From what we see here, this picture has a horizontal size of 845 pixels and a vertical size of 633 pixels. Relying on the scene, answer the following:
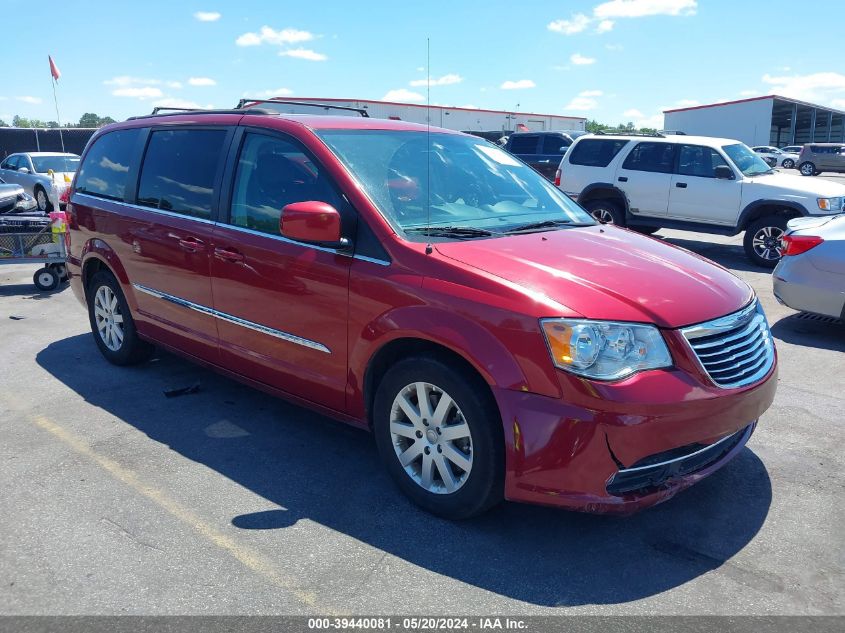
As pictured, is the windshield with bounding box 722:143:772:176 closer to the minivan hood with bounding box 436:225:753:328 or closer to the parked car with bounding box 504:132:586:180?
the parked car with bounding box 504:132:586:180

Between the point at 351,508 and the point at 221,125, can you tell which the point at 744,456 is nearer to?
the point at 351,508

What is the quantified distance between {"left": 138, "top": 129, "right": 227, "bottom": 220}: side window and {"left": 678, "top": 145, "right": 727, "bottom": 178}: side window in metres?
8.98

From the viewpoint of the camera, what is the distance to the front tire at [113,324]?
5.64m

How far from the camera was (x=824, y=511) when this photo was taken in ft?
11.5

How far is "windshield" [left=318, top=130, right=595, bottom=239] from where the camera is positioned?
3.87m

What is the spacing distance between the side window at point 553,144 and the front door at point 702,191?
322 inches

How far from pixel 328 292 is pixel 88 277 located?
129 inches

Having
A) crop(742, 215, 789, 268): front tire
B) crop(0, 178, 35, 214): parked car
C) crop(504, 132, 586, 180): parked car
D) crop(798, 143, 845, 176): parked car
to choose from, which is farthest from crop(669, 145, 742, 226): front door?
crop(798, 143, 845, 176): parked car

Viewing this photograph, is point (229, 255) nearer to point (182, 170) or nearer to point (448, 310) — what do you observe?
point (182, 170)

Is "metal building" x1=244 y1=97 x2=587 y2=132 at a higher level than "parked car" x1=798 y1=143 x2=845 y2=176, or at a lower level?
higher

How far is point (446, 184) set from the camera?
4203mm

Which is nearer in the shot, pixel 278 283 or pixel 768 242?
pixel 278 283

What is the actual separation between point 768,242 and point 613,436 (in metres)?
9.18

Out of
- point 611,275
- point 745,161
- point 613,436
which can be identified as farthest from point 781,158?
point 613,436
